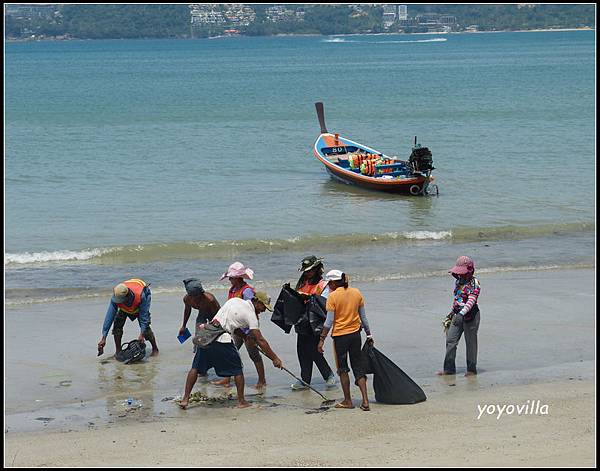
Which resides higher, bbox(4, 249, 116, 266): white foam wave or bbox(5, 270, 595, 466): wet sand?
bbox(5, 270, 595, 466): wet sand

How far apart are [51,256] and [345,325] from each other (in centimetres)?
1078

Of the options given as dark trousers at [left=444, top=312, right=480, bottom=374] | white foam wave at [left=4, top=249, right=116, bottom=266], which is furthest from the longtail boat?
dark trousers at [left=444, top=312, right=480, bottom=374]

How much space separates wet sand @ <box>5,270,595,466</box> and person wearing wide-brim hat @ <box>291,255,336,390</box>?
0.55 feet

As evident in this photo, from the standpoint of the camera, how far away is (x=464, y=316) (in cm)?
1056

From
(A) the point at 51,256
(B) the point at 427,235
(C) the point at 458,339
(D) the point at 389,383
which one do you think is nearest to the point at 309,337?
(D) the point at 389,383

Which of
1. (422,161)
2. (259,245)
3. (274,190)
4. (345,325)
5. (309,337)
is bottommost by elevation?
(274,190)

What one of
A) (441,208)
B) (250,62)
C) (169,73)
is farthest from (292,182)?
(250,62)

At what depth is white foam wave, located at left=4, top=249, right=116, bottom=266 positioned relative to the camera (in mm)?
18688

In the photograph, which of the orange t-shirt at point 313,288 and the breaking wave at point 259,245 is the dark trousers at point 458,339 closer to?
the orange t-shirt at point 313,288

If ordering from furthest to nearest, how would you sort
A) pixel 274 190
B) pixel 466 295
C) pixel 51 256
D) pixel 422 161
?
1. pixel 274 190
2. pixel 422 161
3. pixel 51 256
4. pixel 466 295

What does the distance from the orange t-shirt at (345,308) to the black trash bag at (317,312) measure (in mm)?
591

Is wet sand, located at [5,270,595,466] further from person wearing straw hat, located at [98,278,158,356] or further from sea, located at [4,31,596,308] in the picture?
sea, located at [4,31,596,308]

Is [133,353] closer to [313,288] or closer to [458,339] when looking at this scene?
[313,288]

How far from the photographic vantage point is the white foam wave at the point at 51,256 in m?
18.7
